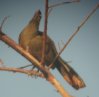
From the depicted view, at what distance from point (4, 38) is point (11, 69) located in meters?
0.12

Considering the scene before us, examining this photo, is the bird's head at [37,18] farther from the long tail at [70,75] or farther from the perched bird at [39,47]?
the long tail at [70,75]

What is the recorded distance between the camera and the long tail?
1.22 meters

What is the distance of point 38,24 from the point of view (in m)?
1.50

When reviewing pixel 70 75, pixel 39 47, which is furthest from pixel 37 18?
pixel 70 75

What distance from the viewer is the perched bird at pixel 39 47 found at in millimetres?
1316

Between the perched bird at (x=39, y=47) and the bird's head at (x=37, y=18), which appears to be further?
the bird's head at (x=37, y=18)

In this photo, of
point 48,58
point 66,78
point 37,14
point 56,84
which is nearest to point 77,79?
point 66,78

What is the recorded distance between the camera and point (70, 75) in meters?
1.30

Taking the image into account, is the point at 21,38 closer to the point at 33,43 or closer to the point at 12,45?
the point at 33,43

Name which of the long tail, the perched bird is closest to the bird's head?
the perched bird

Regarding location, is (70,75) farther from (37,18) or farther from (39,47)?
(37,18)

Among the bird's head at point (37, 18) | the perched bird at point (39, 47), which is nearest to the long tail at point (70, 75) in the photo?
the perched bird at point (39, 47)

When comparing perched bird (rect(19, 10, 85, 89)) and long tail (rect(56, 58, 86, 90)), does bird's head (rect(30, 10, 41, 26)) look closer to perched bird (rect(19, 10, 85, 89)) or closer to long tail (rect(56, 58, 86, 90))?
perched bird (rect(19, 10, 85, 89))

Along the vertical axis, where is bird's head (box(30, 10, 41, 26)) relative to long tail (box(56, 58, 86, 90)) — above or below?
above
